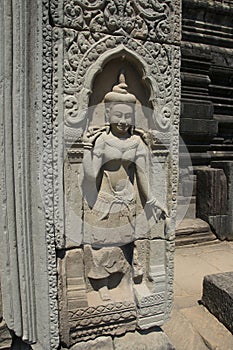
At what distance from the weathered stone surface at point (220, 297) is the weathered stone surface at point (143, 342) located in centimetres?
55

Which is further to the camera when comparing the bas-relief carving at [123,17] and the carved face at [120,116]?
the carved face at [120,116]

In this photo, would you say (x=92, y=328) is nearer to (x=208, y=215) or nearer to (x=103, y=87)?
(x=103, y=87)

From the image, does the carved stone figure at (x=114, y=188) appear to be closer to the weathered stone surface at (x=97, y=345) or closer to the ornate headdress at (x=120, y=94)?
the ornate headdress at (x=120, y=94)

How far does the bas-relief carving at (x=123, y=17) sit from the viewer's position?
4.71 ft

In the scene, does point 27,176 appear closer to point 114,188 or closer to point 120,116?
point 114,188

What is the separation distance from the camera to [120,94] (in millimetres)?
1602

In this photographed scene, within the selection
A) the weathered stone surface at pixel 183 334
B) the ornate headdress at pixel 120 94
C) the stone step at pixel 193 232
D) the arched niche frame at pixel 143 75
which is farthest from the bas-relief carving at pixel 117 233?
the stone step at pixel 193 232


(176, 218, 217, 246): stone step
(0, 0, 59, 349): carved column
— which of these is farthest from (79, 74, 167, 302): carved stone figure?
(176, 218, 217, 246): stone step

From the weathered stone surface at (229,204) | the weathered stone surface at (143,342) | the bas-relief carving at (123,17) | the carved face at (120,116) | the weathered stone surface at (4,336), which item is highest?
the bas-relief carving at (123,17)

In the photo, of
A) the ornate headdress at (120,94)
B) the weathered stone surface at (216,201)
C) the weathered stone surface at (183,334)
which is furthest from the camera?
the weathered stone surface at (216,201)

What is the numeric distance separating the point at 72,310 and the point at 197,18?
4824 millimetres

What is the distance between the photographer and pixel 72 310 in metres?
1.68

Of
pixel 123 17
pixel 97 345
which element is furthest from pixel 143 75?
pixel 97 345

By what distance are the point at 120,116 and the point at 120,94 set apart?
0.12 meters
